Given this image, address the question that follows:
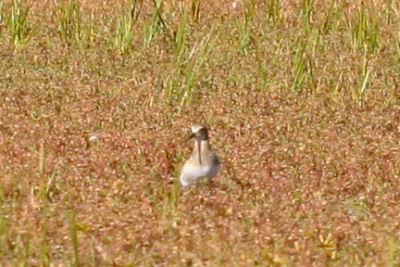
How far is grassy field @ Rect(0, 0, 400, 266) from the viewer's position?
5.06 metres

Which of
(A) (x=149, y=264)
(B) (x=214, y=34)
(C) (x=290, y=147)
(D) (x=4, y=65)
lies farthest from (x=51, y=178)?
(B) (x=214, y=34)

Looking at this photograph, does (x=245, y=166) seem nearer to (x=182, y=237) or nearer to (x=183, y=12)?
(x=182, y=237)

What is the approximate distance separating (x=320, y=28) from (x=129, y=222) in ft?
15.4

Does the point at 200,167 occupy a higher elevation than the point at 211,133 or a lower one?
lower

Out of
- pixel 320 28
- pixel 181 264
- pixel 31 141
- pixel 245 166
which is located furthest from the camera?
pixel 320 28

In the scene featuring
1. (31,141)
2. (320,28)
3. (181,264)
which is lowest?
(181,264)

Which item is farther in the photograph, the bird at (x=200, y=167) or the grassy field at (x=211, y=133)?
the bird at (x=200, y=167)

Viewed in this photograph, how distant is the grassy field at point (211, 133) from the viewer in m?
5.06

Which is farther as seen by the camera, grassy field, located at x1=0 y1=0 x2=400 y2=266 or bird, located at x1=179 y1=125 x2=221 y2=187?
bird, located at x1=179 y1=125 x2=221 y2=187

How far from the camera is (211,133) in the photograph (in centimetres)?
703

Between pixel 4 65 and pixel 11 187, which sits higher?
pixel 4 65

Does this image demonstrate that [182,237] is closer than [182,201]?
Yes

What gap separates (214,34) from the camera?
9883 mm

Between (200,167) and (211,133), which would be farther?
(211,133)
